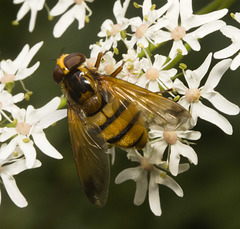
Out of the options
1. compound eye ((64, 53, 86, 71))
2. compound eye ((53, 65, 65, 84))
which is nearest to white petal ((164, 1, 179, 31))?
compound eye ((64, 53, 86, 71))

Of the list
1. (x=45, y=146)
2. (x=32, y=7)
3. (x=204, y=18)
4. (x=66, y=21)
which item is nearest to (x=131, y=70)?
(x=204, y=18)

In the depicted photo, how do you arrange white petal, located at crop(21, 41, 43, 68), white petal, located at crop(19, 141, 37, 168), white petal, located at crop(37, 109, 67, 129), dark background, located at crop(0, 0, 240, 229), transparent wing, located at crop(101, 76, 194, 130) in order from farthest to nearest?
1. dark background, located at crop(0, 0, 240, 229)
2. white petal, located at crop(21, 41, 43, 68)
3. white petal, located at crop(37, 109, 67, 129)
4. white petal, located at crop(19, 141, 37, 168)
5. transparent wing, located at crop(101, 76, 194, 130)

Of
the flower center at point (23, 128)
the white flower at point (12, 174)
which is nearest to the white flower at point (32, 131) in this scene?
the flower center at point (23, 128)

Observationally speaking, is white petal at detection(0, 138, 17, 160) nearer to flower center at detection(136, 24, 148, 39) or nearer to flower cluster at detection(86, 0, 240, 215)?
flower cluster at detection(86, 0, 240, 215)

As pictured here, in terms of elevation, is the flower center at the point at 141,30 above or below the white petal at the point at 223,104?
above

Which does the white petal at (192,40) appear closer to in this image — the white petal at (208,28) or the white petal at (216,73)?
the white petal at (208,28)

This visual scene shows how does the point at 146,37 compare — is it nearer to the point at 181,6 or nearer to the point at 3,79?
the point at 181,6

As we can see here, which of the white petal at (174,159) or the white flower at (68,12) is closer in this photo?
the white petal at (174,159)

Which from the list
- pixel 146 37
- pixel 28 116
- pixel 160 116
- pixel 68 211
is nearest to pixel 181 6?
pixel 146 37
